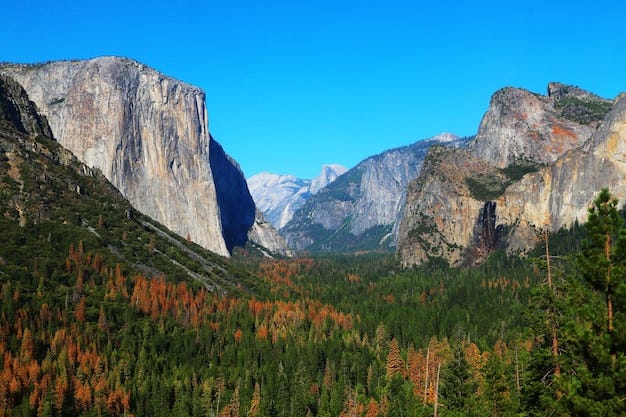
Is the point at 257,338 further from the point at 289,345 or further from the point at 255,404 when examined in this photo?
the point at 255,404

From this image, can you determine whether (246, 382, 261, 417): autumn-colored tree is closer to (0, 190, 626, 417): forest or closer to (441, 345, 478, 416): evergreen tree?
(0, 190, 626, 417): forest

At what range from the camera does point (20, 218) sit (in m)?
173

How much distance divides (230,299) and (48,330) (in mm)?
68067

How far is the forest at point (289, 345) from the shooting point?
33.8 m

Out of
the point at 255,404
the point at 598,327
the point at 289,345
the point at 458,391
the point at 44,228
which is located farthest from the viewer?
the point at 44,228

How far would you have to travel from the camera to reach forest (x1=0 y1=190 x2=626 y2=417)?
3381 centimetres

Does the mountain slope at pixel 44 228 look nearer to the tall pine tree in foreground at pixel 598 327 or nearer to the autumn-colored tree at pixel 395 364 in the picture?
the autumn-colored tree at pixel 395 364

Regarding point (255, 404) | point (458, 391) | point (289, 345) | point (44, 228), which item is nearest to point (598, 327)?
point (458, 391)

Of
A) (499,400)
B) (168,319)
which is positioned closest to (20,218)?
(168,319)

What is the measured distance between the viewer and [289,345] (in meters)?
141

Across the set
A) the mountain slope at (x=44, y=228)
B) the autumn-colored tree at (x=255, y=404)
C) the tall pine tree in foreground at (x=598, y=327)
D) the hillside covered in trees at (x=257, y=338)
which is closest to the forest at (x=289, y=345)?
the tall pine tree in foreground at (x=598, y=327)

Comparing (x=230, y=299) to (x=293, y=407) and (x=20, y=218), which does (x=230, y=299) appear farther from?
(x=293, y=407)

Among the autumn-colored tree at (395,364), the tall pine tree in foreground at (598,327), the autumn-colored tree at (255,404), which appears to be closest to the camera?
Answer: the tall pine tree in foreground at (598,327)

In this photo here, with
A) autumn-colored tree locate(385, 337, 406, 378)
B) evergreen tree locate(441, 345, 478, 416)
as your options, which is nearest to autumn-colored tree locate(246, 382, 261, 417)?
autumn-colored tree locate(385, 337, 406, 378)
